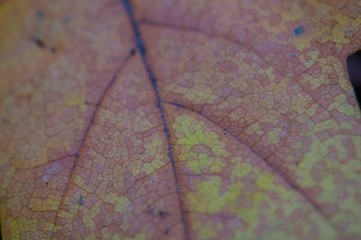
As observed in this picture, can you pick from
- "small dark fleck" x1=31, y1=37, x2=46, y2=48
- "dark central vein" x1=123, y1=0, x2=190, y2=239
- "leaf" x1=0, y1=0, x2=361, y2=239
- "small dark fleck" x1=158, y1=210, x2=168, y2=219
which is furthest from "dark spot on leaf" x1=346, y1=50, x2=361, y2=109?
"small dark fleck" x1=31, y1=37, x2=46, y2=48

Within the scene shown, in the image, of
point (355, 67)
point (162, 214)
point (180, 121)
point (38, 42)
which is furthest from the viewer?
point (355, 67)

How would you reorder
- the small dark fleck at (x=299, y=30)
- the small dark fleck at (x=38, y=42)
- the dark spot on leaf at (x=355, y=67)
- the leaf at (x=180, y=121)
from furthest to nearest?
the dark spot on leaf at (x=355, y=67)
the small dark fleck at (x=38, y=42)
the small dark fleck at (x=299, y=30)
the leaf at (x=180, y=121)

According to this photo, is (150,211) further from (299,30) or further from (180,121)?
(299,30)

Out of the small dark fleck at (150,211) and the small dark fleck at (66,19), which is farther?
the small dark fleck at (66,19)

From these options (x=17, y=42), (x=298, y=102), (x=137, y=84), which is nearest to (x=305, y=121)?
(x=298, y=102)

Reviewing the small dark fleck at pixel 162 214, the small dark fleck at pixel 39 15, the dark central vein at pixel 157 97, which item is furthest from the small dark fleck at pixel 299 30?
the small dark fleck at pixel 39 15

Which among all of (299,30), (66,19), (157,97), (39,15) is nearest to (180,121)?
(157,97)

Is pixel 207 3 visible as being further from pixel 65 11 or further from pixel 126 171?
pixel 126 171

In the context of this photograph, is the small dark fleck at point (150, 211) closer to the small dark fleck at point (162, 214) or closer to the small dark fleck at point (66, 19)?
the small dark fleck at point (162, 214)
